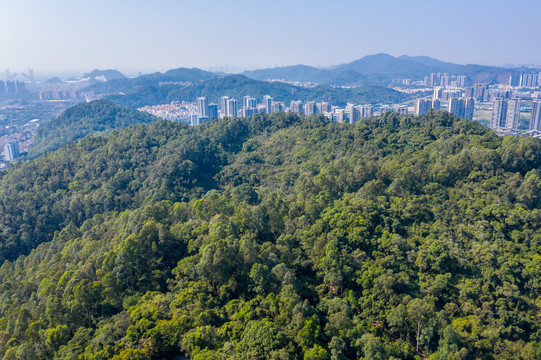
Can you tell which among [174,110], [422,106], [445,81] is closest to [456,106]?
[422,106]

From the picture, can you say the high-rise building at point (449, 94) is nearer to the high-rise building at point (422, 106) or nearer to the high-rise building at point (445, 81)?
the high-rise building at point (422, 106)

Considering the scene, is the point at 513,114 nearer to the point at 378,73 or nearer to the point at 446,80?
the point at 446,80

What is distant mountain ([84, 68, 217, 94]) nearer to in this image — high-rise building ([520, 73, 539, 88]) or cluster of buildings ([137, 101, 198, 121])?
cluster of buildings ([137, 101, 198, 121])

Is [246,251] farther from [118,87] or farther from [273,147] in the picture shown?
[118,87]

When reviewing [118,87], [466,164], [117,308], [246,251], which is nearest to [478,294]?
[246,251]

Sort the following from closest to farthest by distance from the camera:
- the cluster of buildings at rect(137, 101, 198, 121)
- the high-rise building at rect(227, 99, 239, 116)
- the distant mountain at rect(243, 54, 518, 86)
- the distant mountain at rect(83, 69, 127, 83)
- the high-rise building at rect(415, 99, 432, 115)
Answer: the high-rise building at rect(415, 99, 432, 115), the high-rise building at rect(227, 99, 239, 116), the cluster of buildings at rect(137, 101, 198, 121), the distant mountain at rect(243, 54, 518, 86), the distant mountain at rect(83, 69, 127, 83)

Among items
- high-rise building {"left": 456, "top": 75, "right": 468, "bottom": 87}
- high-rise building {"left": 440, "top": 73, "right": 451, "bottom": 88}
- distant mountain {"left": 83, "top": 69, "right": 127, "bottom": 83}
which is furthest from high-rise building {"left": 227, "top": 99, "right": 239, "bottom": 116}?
distant mountain {"left": 83, "top": 69, "right": 127, "bottom": 83}
